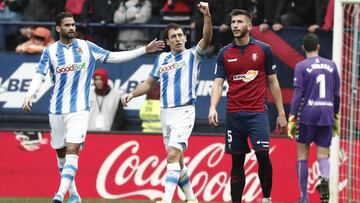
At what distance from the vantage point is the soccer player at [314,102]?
14.0 m

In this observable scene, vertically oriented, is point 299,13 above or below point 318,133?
above

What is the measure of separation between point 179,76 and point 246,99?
104 centimetres

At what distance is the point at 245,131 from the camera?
42.7ft

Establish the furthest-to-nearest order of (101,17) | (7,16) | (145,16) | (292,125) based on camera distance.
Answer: (7,16) → (101,17) → (145,16) → (292,125)

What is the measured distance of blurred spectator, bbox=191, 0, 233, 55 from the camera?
717 inches

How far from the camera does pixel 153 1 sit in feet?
63.5

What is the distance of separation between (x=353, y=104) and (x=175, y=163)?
4.29 m

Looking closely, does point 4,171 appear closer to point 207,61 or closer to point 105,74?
point 105,74

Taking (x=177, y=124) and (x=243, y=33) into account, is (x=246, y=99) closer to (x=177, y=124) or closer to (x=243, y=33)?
(x=243, y=33)

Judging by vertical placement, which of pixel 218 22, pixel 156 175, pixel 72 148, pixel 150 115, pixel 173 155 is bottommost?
pixel 156 175

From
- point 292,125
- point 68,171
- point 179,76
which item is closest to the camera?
point 68,171

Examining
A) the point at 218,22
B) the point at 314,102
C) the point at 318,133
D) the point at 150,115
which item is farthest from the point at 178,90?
the point at 218,22

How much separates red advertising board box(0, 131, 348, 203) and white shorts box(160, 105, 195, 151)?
4018 millimetres

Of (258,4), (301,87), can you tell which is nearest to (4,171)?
(258,4)
